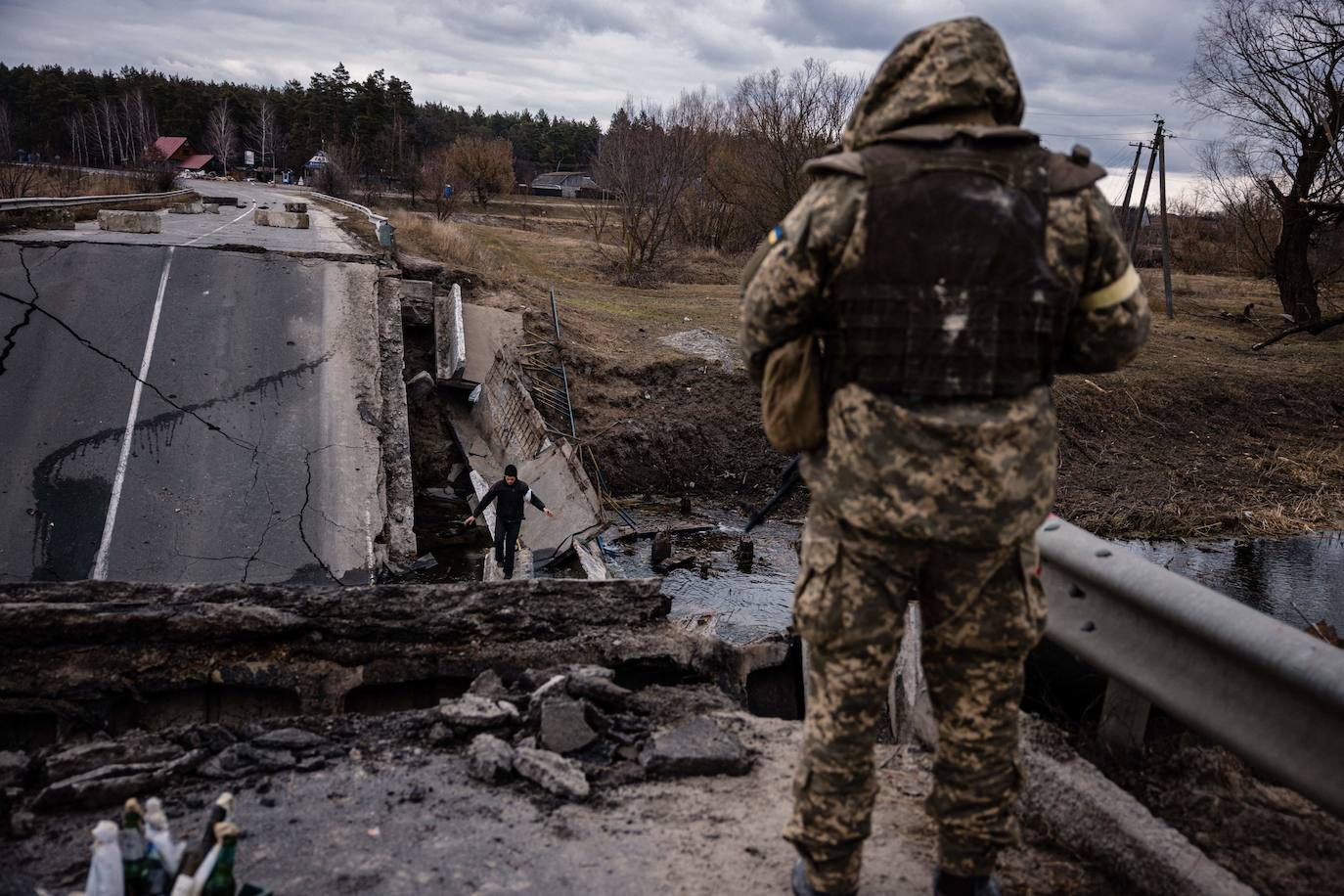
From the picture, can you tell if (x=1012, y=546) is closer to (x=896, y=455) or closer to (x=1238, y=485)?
(x=896, y=455)

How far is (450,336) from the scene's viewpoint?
1220 cm

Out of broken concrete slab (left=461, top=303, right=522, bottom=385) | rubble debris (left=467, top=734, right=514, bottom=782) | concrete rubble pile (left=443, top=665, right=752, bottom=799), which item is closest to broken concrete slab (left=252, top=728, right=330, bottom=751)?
concrete rubble pile (left=443, top=665, right=752, bottom=799)

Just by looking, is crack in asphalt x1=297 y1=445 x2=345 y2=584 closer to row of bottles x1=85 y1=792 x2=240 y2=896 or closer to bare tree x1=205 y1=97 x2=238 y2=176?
row of bottles x1=85 y1=792 x2=240 y2=896

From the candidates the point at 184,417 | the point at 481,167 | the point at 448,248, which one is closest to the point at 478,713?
the point at 184,417

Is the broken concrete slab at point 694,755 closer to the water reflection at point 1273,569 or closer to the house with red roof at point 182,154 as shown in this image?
the water reflection at point 1273,569

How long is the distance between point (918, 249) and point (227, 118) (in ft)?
292

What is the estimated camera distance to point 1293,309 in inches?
844

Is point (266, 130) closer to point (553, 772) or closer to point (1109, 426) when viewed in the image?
point (1109, 426)

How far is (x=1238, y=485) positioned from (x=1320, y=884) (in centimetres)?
1169

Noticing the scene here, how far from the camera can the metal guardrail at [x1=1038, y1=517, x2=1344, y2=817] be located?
204cm

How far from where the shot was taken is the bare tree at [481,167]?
55.4 metres

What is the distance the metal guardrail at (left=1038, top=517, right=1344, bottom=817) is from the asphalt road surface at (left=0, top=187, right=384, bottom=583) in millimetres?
6448

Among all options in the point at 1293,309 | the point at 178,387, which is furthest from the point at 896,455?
the point at 1293,309

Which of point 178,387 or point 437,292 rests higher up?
point 437,292
